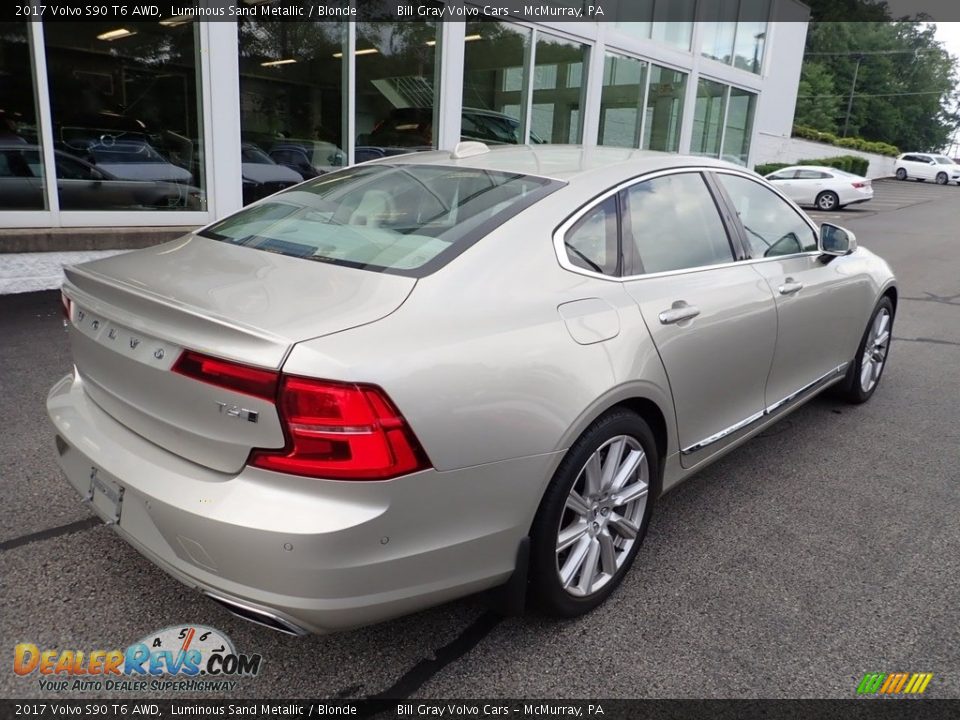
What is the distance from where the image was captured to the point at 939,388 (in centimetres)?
534

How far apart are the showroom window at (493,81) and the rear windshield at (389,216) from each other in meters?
8.52

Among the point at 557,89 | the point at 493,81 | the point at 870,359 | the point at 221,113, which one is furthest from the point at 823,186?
the point at 870,359

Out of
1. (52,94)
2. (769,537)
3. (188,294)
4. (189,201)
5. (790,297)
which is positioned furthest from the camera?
(189,201)

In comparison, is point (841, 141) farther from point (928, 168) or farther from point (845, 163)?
point (845, 163)

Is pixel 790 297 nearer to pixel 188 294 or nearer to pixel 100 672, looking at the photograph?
pixel 188 294

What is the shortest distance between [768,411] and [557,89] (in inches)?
406

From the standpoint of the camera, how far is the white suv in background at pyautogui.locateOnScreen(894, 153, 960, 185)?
3791 centimetres

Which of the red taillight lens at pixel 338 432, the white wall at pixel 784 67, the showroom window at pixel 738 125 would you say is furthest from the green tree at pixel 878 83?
the red taillight lens at pixel 338 432

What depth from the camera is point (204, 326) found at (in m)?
1.92

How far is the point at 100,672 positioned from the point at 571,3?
12.6m

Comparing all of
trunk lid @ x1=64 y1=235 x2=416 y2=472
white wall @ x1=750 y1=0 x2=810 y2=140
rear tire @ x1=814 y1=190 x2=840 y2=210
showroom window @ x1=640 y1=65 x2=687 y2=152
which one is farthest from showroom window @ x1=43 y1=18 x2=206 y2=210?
rear tire @ x1=814 y1=190 x2=840 y2=210

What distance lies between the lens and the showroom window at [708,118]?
17016 millimetres

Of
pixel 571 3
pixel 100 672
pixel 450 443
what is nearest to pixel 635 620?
pixel 450 443

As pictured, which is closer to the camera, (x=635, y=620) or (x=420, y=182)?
(x=635, y=620)
